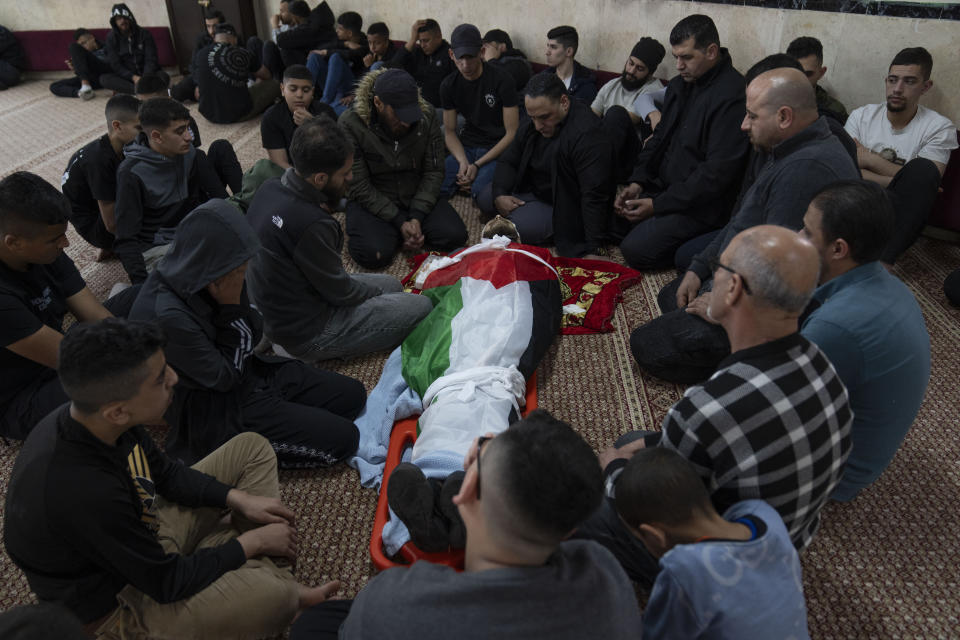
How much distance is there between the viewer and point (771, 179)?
2.50 m

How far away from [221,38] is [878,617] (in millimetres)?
7135

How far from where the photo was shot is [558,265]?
346 cm

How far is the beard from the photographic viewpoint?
445 cm

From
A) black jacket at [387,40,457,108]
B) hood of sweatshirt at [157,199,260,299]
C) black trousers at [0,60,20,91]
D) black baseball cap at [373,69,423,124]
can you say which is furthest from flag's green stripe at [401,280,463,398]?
black trousers at [0,60,20,91]

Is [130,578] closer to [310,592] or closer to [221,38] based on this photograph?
[310,592]

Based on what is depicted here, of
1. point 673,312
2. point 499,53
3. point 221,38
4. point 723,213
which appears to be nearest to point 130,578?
point 673,312

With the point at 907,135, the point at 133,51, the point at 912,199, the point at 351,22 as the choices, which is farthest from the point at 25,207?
the point at 133,51

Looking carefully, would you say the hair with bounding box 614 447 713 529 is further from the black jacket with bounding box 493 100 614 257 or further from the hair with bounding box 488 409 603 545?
the black jacket with bounding box 493 100 614 257

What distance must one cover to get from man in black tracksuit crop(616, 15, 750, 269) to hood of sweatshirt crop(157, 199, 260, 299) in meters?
2.25

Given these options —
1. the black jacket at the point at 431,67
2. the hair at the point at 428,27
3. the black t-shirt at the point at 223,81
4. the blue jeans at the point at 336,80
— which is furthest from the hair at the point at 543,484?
the black t-shirt at the point at 223,81

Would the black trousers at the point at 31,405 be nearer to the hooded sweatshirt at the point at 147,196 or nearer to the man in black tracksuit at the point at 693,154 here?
the hooded sweatshirt at the point at 147,196

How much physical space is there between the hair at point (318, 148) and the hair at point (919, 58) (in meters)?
3.04

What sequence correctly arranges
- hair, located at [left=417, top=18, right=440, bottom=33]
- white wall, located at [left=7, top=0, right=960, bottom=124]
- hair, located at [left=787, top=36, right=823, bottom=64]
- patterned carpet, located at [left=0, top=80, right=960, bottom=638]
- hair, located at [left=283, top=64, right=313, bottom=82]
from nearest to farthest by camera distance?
patterned carpet, located at [left=0, top=80, right=960, bottom=638], white wall, located at [left=7, top=0, right=960, bottom=124], hair, located at [left=787, top=36, right=823, bottom=64], hair, located at [left=283, top=64, right=313, bottom=82], hair, located at [left=417, top=18, right=440, bottom=33]

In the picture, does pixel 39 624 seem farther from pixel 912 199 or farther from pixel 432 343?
pixel 912 199
